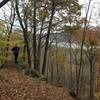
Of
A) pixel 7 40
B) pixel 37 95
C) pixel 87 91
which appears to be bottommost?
pixel 87 91

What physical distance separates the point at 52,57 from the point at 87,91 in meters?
10.5

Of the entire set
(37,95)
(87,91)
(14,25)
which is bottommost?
(87,91)

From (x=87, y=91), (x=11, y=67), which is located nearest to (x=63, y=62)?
(x=87, y=91)

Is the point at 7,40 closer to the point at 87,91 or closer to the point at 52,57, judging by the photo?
the point at 52,57

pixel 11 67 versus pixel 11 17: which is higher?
pixel 11 17

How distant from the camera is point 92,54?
4503cm

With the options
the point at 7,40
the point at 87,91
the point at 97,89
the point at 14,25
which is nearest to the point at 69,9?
the point at 7,40

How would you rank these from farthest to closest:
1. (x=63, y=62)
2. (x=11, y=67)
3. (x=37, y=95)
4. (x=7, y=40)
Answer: (x=63, y=62), (x=7, y=40), (x=11, y=67), (x=37, y=95)

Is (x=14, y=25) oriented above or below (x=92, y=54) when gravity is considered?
above

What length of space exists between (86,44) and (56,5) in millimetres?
16938

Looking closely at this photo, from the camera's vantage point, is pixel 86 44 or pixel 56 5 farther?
pixel 86 44

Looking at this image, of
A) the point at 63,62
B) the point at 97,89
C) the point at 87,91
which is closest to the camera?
the point at 97,89

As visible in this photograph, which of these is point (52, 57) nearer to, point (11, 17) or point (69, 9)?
point (11, 17)

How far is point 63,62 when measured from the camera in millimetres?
59938
